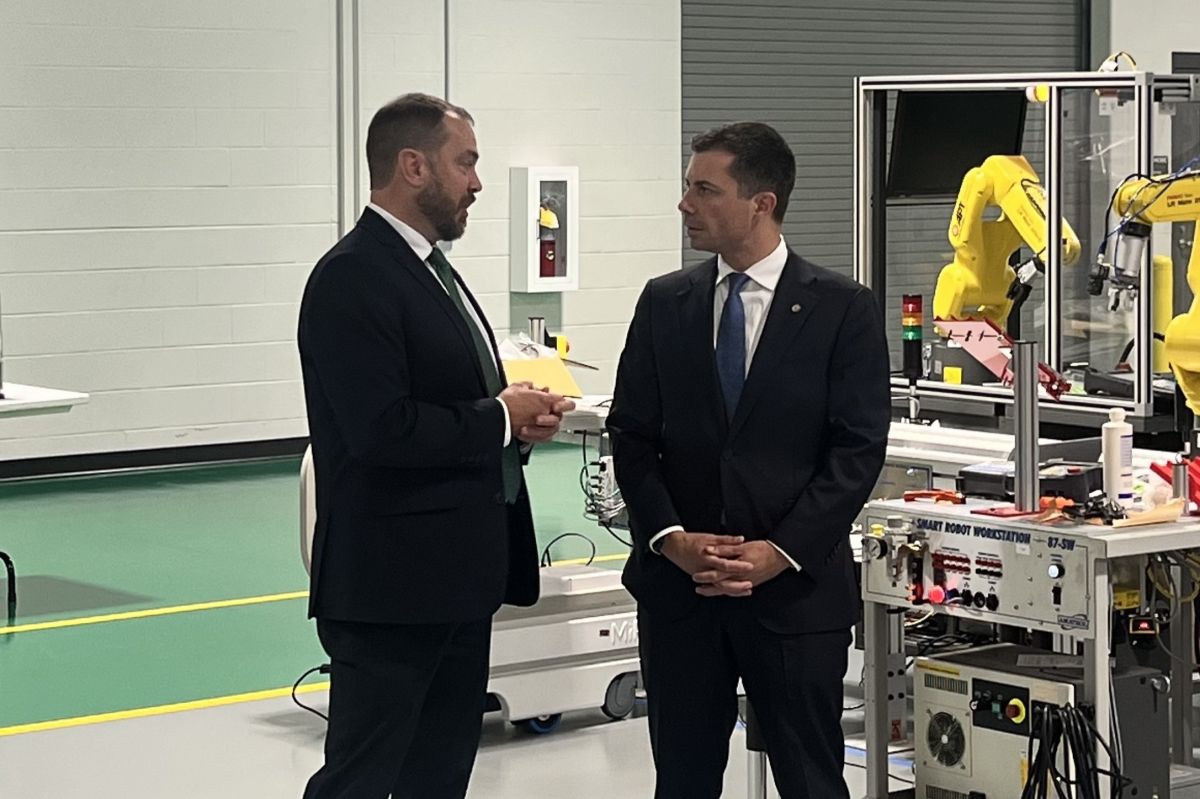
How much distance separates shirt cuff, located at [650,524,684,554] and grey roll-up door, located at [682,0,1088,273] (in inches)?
328

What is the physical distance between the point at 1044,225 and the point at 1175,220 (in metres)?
0.86

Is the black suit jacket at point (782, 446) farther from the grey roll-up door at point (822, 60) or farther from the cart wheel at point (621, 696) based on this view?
the grey roll-up door at point (822, 60)

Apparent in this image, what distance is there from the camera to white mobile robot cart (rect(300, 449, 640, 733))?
5289 millimetres

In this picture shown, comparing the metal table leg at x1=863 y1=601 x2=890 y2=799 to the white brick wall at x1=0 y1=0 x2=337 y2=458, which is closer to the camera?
the metal table leg at x1=863 y1=601 x2=890 y2=799

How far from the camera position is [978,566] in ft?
13.2

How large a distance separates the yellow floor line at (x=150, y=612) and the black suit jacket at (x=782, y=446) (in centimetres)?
365

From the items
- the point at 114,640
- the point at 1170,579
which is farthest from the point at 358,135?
the point at 1170,579

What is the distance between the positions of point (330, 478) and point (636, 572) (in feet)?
2.09

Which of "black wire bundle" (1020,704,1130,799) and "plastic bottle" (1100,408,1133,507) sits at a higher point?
"plastic bottle" (1100,408,1133,507)

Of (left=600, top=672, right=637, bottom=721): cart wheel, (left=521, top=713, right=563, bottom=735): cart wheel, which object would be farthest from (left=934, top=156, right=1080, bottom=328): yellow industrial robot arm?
(left=521, top=713, right=563, bottom=735): cart wheel

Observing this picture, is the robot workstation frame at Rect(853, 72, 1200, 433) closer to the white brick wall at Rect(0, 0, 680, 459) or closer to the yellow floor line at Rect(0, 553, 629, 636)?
the yellow floor line at Rect(0, 553, 629, 636)

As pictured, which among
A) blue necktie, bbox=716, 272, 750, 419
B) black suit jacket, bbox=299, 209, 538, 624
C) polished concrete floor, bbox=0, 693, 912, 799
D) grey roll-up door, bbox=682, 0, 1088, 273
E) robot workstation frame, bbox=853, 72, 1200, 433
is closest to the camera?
black suit jacket, bbox=299, 209, 538, 624

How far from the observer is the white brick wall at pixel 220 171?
31.8ft

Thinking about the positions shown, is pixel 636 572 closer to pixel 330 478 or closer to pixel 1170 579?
pixel 330 478
